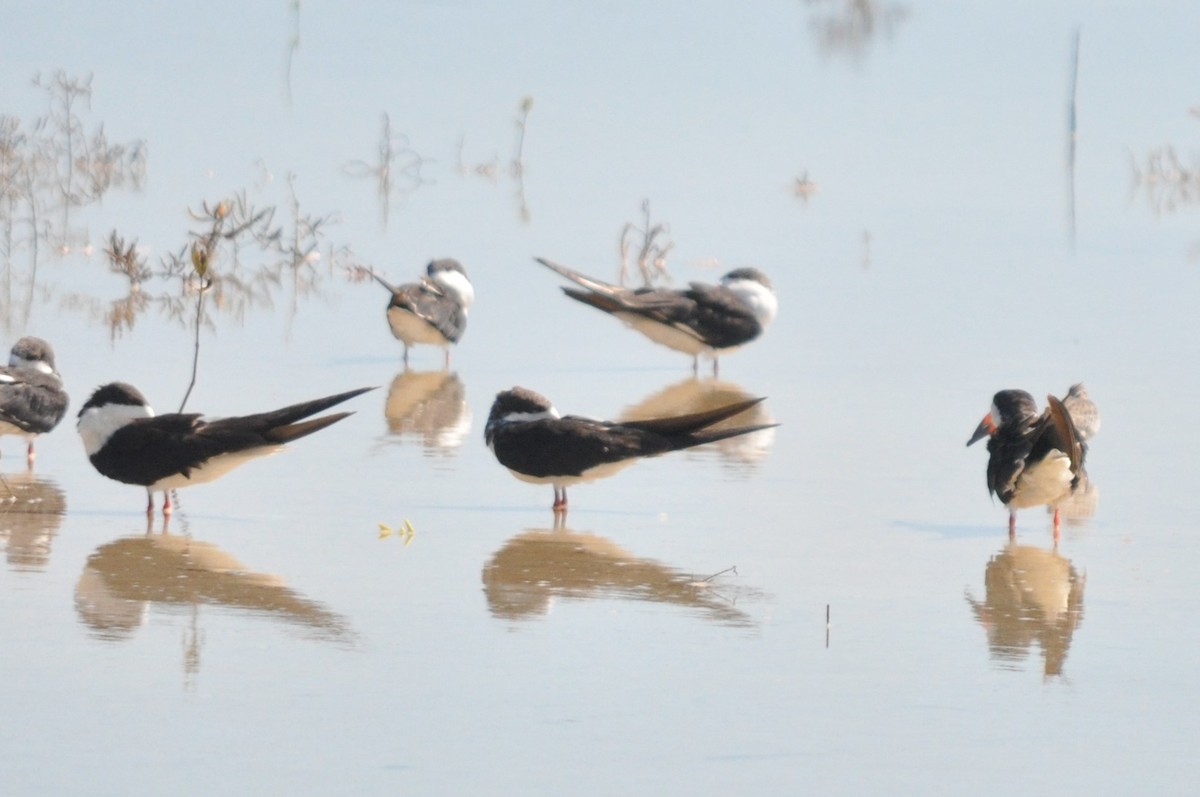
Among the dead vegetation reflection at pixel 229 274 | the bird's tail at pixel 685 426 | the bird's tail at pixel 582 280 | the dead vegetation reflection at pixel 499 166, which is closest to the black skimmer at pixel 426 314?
the bird's tail at pixel 582 280

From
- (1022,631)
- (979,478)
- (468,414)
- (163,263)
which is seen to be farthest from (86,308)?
(1022,631)

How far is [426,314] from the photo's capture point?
12.2m

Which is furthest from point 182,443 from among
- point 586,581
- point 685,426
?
point 685,426

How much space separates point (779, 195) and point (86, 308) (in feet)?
30.2

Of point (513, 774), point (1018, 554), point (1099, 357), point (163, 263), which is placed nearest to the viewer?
point (513, 774)

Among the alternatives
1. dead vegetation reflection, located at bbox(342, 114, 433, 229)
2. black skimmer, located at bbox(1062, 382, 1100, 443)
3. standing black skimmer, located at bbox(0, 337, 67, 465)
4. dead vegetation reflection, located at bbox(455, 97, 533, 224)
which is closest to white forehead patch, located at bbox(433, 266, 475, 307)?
standing black skimmer, located at bbox(0, 337, 67, 465)

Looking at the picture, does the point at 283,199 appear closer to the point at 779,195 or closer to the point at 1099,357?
the point at 779,195

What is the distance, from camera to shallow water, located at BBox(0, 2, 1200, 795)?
509 cm

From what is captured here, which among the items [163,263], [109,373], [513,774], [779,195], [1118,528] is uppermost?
[779,195]

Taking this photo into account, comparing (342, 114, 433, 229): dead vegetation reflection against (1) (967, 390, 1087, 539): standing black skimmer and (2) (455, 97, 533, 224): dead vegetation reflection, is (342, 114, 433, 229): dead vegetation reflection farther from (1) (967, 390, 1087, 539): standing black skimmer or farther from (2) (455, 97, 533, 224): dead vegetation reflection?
(1) (967, 390, 1087, 539): standing black skimmer

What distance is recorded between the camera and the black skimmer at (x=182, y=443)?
7668 millimetres

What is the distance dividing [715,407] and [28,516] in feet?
14.7

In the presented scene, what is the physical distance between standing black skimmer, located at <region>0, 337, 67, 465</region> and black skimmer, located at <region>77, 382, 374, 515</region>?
2.80 ft

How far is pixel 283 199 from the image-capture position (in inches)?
719
